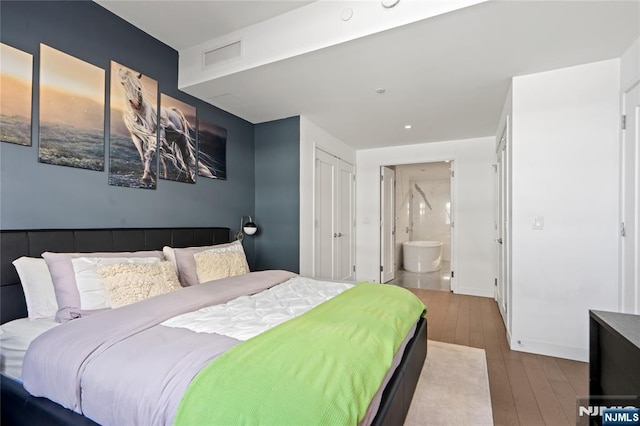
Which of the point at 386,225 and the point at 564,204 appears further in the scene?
the point at 386,225

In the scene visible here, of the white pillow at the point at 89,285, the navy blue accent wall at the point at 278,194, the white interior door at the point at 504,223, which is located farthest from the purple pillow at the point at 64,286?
the white interior door at the point at 504,223

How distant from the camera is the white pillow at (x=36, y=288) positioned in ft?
5.59

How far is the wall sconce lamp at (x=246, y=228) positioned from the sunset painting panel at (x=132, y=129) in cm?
113

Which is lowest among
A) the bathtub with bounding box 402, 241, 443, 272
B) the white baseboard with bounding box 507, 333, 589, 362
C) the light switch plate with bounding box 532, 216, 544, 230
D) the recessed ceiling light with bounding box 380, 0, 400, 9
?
the white baseboard with bounding box 507, 333, 589, 362

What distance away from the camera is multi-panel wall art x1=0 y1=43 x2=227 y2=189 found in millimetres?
1836

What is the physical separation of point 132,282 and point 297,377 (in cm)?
135

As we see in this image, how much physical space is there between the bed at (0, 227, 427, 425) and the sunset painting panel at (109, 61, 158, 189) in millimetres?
470

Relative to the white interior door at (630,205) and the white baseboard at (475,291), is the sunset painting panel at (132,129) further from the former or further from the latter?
the white baseboard at (475,291)

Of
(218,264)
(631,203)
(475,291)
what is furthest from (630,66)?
(218,264)

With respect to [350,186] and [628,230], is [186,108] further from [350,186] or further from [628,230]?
[628,230]

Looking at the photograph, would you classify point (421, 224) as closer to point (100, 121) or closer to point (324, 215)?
point (324, 215)

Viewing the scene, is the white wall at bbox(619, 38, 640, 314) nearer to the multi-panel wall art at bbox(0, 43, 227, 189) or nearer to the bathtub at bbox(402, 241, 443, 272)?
the multi-panel wall art at bbox(0, 43, 227, 189)

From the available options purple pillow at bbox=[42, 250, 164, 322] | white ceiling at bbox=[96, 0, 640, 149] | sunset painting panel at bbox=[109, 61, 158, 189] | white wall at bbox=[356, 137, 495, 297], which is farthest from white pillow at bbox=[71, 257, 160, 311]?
white wall at bbox=[356, 137, 495, 297]

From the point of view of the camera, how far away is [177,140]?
2930 millimetres
